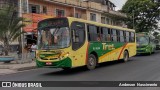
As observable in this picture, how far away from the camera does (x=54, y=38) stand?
15.5 metres

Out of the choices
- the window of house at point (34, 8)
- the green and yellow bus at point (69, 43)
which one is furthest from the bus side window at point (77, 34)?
the window of house at point (34, 8)

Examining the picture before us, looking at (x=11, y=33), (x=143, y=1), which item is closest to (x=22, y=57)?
(x=11, y=33)

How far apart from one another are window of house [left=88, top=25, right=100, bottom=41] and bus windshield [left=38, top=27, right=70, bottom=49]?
240 centimetres

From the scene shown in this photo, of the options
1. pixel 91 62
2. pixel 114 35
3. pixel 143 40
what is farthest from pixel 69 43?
pixel 143 40

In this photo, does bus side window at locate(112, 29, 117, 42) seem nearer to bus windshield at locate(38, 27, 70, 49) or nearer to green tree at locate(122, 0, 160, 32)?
bus windshield at locate(38, 27, 70, 49)

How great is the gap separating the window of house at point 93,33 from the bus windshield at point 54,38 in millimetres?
2395

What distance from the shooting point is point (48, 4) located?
35.4m

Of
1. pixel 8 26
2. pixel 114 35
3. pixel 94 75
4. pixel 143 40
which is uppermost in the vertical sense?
pixel 8 26

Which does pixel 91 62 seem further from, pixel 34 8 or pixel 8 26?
pixel 34 8

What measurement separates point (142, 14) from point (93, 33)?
38997 mm

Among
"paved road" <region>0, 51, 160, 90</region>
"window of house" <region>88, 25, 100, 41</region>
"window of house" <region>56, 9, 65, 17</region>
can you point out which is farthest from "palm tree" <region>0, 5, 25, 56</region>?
"window of house" <region>56, 9, 65, 17</region>

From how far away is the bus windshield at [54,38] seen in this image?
15294mm

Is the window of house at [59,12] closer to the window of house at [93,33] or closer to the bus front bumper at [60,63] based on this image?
the window of house at [93,33]

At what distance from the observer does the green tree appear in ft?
177
